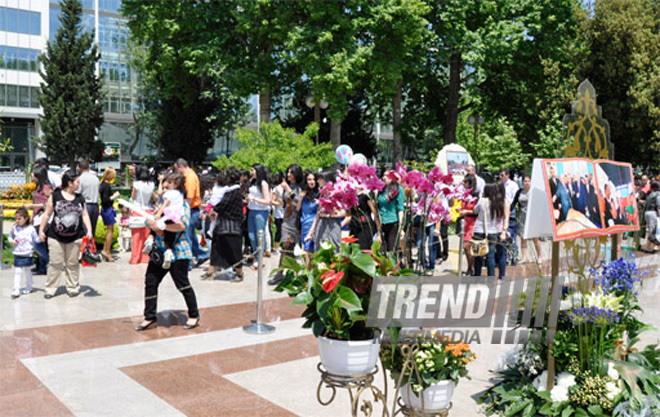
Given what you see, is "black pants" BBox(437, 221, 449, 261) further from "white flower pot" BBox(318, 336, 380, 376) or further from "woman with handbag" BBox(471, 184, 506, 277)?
"white flower pot" BBox(318, 336, 380, 376)

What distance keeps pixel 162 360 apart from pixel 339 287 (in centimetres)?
335

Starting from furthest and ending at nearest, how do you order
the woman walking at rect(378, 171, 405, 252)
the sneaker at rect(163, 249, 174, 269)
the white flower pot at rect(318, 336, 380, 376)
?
1. the woman walking at rect(378, 171, 405, 252)
2. the sneaker at rect(163, 249, 174, 269)
3. the white flower pot at rect(318, 336, 380, 376)

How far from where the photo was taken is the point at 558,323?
Result: 4.84 meters

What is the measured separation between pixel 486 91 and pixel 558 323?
96.6 ft

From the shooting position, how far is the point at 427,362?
3568mm

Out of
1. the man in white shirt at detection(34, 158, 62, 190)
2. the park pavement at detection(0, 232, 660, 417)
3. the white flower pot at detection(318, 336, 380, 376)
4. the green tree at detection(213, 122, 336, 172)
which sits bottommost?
the park pavement at detection(0, 232, 660, 417)

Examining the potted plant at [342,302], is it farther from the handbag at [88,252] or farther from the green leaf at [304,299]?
the handbag at [88,252]

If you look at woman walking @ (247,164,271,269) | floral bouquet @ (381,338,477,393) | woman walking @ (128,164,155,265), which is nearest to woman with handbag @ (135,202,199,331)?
woman walking @ (247,164,271,269)

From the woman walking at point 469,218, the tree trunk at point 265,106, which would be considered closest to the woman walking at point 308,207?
the woman walking at point 469,218

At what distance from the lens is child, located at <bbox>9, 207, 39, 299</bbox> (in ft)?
28.0

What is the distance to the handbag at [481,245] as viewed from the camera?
32.3 feet

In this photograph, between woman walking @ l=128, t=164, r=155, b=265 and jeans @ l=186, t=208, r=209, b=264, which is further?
woman walking @ l=128, t=164, r=155, b=265

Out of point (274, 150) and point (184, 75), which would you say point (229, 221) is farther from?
point (184, 75)

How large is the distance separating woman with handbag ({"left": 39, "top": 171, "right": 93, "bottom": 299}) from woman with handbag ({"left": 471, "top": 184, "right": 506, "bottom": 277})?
610 cm
